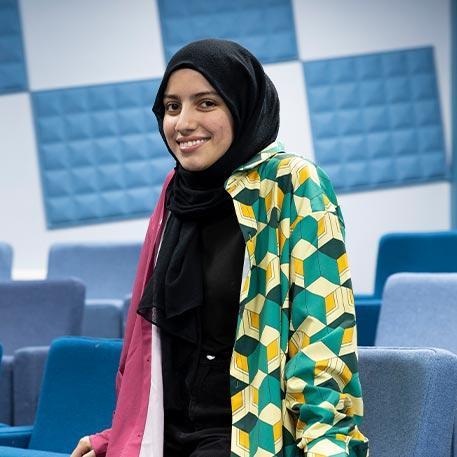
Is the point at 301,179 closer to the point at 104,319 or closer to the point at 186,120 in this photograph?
the point at 186,120

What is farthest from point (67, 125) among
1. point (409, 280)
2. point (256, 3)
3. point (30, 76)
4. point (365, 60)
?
point (409, 280)

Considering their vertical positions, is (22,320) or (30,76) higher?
(30,76)

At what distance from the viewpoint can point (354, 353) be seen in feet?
6.63

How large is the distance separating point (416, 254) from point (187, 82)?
11.2 ft

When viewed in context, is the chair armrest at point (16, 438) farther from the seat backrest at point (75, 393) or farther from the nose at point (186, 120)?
the nose at point (186, 120)

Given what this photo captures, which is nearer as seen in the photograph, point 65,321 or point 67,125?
point 65,321

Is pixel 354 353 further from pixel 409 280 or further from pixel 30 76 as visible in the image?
pixel 30 76

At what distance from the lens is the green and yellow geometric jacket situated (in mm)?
1992

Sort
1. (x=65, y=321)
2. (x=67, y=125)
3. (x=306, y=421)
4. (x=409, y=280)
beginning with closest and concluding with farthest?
(x=306, y=421)
(x=409, y=280)
(x=65, y=321)
(x=67, y=125)

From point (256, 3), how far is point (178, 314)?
621cm

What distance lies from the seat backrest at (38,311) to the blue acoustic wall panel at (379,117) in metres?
3.50

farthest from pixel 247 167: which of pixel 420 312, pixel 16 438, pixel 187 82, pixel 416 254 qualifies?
pixel 416 254

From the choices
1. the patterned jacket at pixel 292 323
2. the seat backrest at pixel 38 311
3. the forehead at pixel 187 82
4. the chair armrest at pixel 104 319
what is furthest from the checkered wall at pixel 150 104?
the patterned jacket at pixel 292 323

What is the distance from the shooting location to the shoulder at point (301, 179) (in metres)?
2.07
